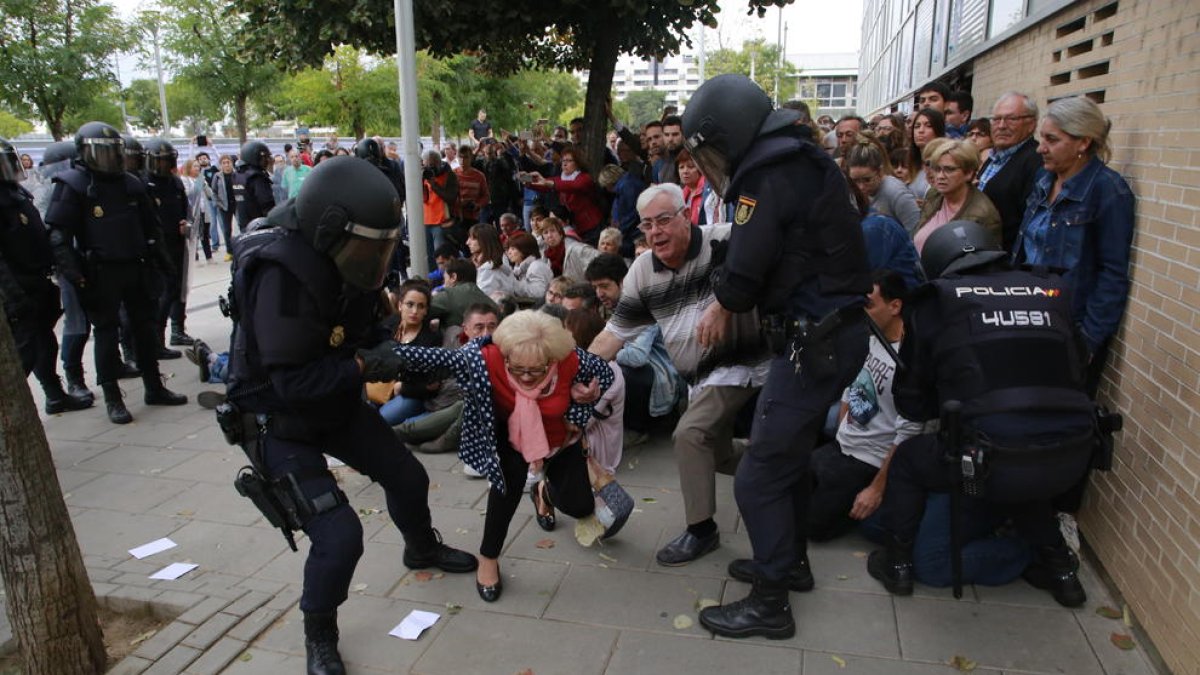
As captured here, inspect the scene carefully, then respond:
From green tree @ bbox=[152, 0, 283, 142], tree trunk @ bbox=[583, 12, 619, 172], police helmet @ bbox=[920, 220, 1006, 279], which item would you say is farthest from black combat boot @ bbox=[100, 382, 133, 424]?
green tree @ bbox=[152, 0, 283, 142]

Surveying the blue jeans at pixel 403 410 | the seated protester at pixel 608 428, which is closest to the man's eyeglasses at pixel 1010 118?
the seated protester at pixel 608 428

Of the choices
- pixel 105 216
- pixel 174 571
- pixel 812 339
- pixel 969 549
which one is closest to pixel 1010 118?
pixel 969 549

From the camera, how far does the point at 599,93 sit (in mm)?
8586

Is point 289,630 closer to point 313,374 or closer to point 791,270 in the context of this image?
point 313,374

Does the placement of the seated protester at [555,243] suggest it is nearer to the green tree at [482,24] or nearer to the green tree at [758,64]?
the green tree at [482,24]

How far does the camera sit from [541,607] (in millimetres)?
3344

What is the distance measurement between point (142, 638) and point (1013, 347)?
12.0 ft

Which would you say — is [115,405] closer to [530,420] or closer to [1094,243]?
[530,420]

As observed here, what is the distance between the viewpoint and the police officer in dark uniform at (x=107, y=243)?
5.65m

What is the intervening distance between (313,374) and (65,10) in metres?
22.2

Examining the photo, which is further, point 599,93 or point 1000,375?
point 599,93

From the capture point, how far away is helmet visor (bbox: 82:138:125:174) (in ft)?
18.5

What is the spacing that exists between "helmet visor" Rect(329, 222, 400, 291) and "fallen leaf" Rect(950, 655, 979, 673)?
2.51 meters

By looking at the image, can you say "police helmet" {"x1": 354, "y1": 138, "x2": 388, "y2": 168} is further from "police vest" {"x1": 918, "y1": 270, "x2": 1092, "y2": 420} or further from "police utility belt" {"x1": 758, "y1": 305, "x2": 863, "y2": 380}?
"police vest" {"x1": 918, "y1": 270, "x2": 1092, "y2": 420}
